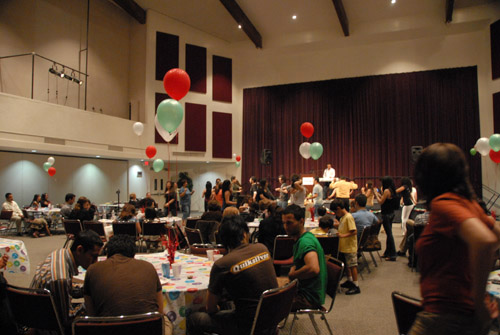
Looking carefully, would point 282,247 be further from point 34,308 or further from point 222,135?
point 222,135

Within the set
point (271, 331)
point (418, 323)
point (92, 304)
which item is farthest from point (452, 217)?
point (92, 304)

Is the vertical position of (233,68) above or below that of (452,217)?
above

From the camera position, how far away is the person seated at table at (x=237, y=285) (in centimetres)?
228

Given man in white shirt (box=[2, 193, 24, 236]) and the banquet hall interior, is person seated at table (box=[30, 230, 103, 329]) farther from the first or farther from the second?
man in white shirt (box=[2, 193, 24, 236])

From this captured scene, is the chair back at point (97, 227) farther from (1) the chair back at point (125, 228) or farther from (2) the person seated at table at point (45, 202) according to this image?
(2) the person seated at table at point (45, 202)

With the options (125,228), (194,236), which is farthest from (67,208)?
(194,236)

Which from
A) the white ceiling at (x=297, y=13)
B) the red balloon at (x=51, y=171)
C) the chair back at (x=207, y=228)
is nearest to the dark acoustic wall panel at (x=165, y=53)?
the white ceiling at (x=297, y=13)

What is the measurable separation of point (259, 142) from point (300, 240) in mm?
14162

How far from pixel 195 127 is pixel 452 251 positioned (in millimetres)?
14792

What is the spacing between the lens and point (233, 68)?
1705 centimetres

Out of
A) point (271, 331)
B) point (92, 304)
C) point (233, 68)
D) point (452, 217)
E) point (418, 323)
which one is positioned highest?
point (233, 68)

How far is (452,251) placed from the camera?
3.95ft

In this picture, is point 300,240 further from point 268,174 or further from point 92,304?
point 268,174

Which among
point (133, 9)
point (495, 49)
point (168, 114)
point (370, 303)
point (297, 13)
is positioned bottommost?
point (370, 303)
